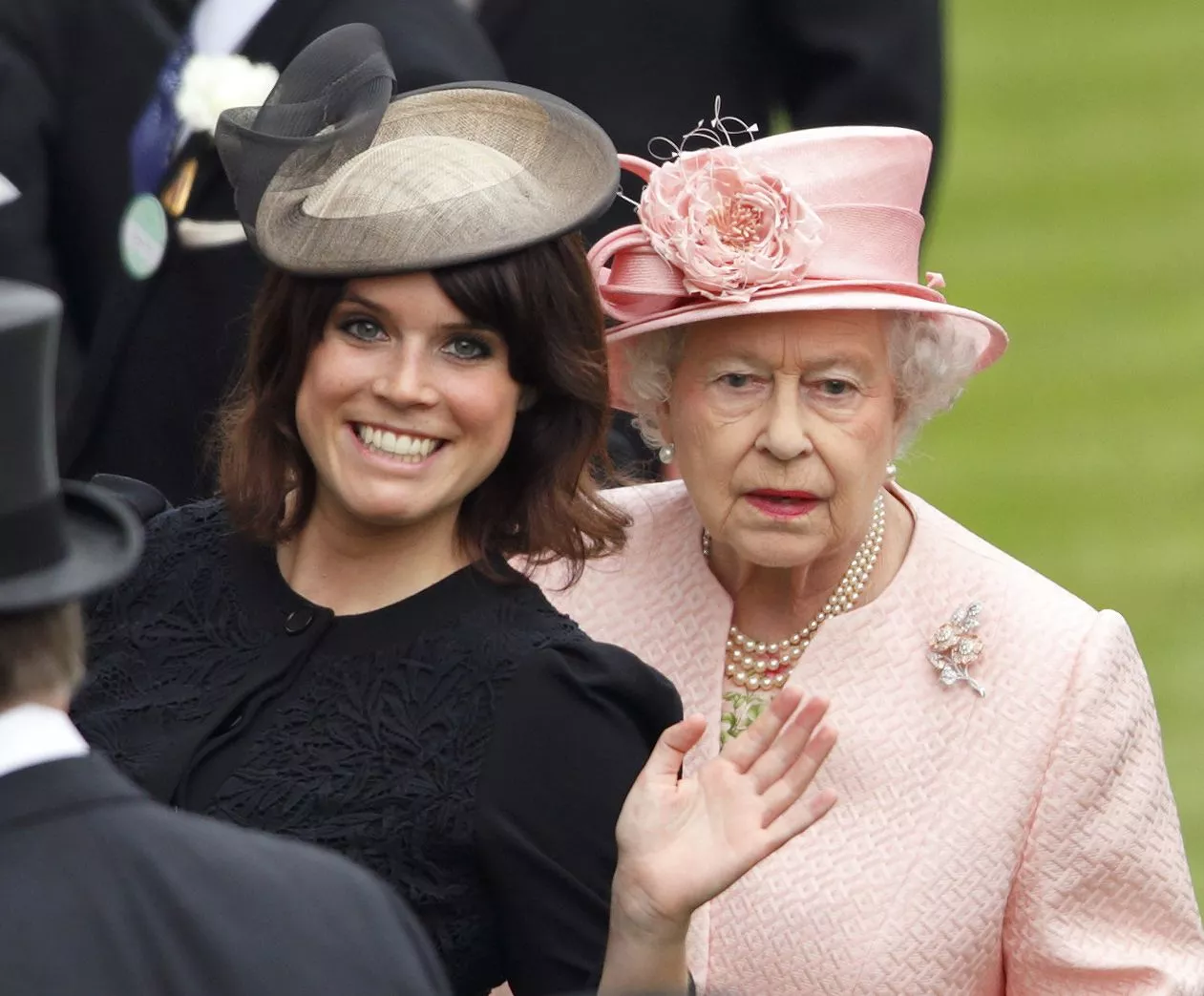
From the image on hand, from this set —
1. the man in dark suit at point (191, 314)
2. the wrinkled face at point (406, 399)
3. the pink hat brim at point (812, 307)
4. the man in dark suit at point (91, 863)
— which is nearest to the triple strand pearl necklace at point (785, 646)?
the pink hat brim at point (812, 307)

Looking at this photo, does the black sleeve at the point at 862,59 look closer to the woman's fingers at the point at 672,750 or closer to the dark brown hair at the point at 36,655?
the woman's fingers at the point at 672,750

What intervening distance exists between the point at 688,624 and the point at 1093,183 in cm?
601

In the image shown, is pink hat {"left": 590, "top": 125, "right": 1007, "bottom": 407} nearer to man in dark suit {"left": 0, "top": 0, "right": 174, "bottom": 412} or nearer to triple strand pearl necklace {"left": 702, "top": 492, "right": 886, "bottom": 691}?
triple strand pearl necklace {"left": 702, "top": 492, "right": 886, "bottom": 691}

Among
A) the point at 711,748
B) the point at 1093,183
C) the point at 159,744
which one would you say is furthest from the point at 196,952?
the point at 1093,183

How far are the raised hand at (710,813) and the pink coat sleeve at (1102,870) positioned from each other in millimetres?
669

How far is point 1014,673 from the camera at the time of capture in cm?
405

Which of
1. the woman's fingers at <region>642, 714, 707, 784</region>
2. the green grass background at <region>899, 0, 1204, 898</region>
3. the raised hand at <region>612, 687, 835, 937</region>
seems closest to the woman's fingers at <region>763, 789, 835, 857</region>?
the raised hand at <region>612, 687, 835, 937</region>

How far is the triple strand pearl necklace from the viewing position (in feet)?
13.8

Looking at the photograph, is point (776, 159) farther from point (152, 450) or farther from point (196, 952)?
point (196, 952)

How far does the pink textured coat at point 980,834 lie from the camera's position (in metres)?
3.94

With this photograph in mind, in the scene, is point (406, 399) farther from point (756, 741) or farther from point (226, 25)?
point (226, 25)

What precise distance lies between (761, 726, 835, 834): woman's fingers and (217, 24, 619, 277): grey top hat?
27.2 inches

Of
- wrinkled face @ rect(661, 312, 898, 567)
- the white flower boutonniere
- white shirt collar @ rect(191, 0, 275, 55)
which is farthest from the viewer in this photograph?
white shirt collar @ rect(191, 0, 275, 55)

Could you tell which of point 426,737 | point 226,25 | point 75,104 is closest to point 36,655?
point 426,737
